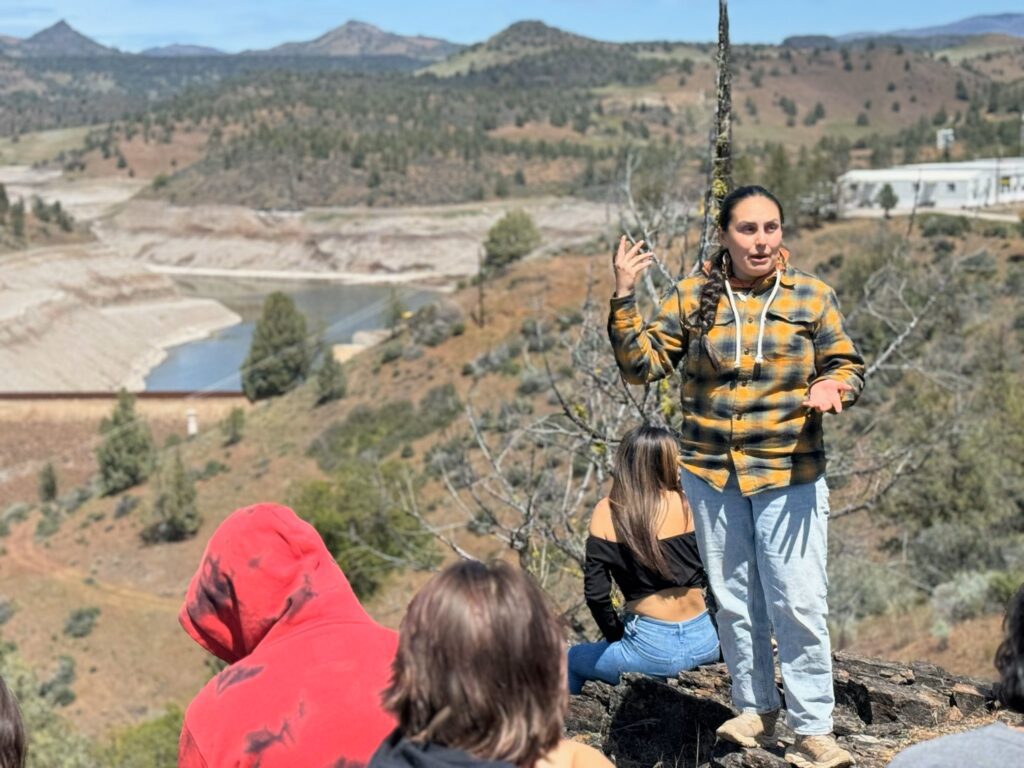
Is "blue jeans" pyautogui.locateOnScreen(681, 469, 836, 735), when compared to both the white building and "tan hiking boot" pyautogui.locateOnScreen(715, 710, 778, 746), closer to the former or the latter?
"tan hiking boot" pyautogui.locateOnScreen(715, 710, 778, 746)

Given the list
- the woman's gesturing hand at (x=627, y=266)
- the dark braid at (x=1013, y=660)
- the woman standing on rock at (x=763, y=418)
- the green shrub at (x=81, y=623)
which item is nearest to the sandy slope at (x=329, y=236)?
the green shrub at (x=81, y=623)

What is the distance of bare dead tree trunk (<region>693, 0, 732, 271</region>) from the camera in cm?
575

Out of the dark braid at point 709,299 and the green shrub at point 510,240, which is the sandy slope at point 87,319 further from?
the dark braid at point 709,299

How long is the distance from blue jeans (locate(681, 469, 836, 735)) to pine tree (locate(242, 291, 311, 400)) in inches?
1932

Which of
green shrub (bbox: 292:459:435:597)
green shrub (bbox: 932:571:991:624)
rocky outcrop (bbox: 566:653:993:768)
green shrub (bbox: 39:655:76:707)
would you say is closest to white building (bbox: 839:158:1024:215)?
green shrub (bbox: 292:459:435:597)

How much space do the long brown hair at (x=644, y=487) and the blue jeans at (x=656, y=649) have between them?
246 mm

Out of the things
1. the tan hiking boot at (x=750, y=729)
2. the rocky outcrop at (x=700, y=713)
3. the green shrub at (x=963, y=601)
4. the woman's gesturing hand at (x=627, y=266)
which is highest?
the woman's gesturing hand at (x=627, y=266)

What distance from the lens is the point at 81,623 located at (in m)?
27.9

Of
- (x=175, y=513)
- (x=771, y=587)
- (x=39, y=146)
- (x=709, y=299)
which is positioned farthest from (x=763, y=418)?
(x=39, y=146)

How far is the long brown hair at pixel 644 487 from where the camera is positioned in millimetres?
4227

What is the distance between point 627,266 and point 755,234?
0.44 meters

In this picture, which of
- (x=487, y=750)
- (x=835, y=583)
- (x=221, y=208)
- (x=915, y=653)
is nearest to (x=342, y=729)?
→ (x=487, y=750)

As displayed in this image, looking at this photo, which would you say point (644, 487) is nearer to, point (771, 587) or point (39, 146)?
point (771, 587)

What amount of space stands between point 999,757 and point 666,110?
6282 inches
